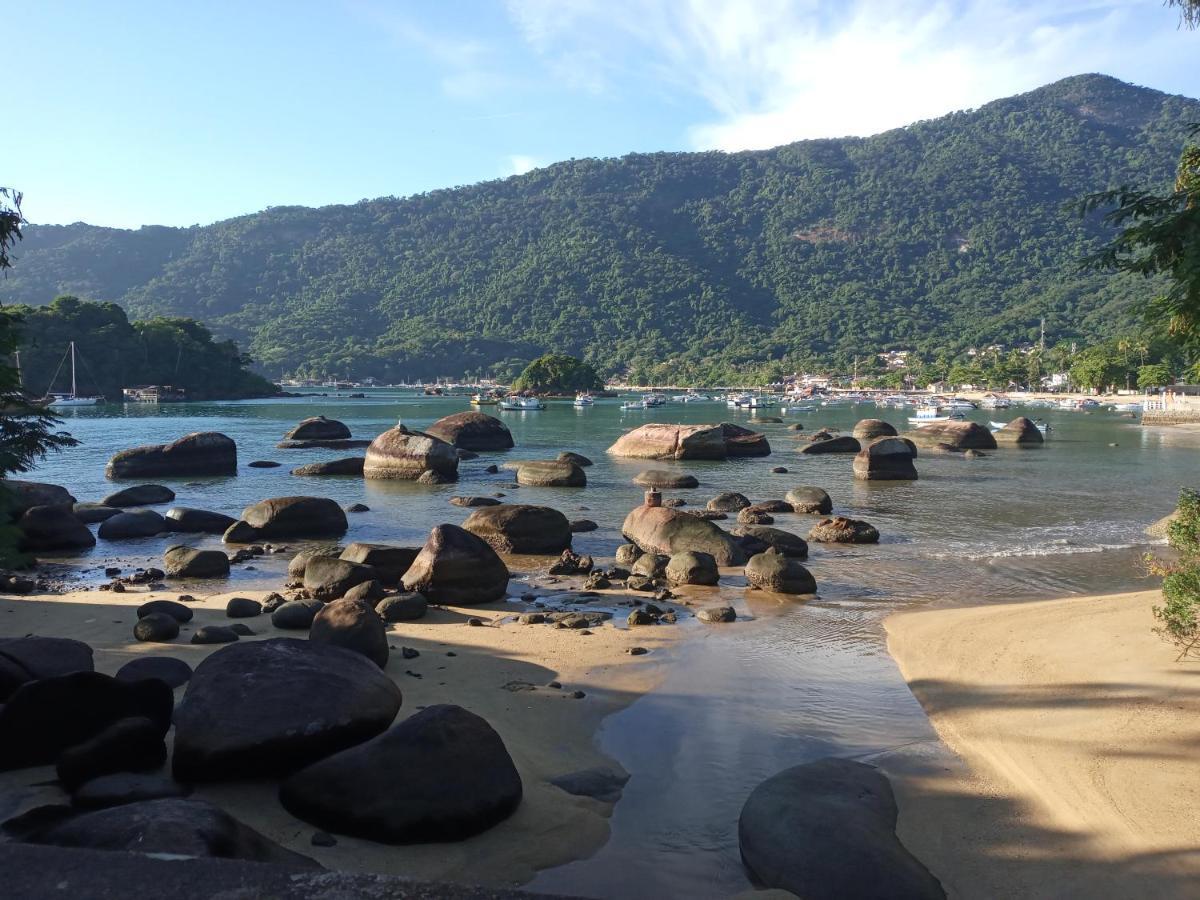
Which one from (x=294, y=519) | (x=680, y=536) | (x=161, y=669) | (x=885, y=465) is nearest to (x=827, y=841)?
(x=161, y=669)

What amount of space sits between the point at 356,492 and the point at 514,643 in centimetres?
2020

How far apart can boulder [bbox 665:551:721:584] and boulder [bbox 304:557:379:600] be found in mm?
5195

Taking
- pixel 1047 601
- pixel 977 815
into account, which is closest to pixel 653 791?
pixel 977 815

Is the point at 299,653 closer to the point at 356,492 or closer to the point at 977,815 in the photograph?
the point at 977,815

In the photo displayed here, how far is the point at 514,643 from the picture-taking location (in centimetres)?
1142

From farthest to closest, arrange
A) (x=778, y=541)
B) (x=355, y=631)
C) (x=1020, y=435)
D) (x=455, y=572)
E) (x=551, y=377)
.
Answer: (x=551, y=377) → (x=1020, y=435) → (x=778, y=541) → (x=455, y=572) → (x=355, y=631)

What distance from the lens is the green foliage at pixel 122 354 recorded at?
335ft

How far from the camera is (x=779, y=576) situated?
15.0 meters

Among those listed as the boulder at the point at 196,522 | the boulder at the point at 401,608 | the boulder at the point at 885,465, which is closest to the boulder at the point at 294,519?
the boulder at the point at 196,522

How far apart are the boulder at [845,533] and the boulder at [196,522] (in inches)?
573

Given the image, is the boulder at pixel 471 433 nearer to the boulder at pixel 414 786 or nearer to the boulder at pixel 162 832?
the boulder at pixel 414 786

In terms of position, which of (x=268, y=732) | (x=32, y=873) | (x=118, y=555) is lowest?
(x=118, y=555)

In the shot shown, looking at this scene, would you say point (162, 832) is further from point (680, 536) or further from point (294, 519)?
point (294, 519)

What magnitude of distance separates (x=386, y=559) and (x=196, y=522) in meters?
9.46
